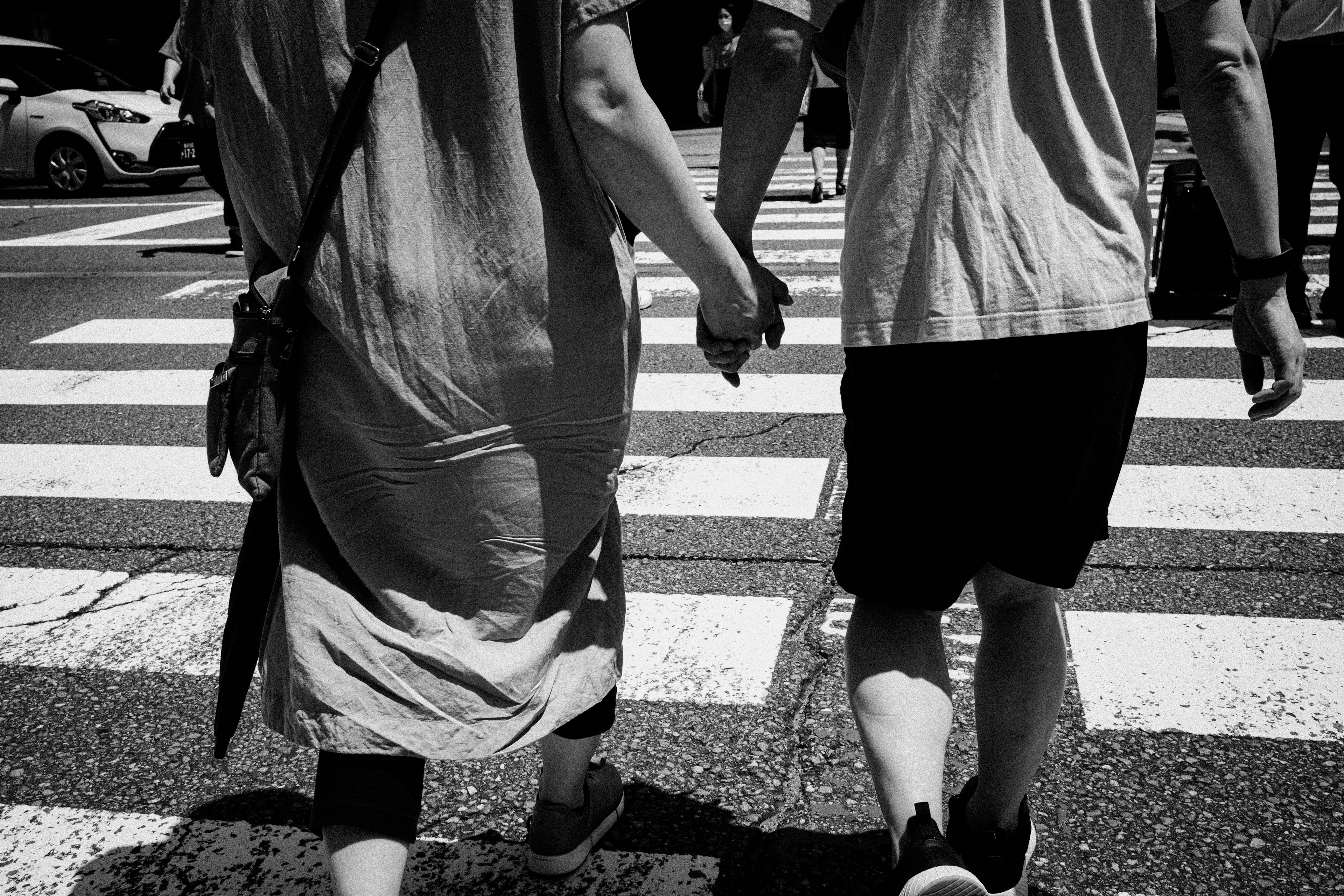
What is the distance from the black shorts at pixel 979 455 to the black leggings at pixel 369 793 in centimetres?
69

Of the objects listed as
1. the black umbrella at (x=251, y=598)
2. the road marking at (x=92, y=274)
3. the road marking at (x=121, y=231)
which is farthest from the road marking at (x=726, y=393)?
the road marking at (x=121, y=231)

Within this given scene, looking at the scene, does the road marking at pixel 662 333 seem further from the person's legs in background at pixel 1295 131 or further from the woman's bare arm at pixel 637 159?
the woman's bare arm at pixel 637 159

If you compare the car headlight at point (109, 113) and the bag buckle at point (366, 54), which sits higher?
Answer: the bag buckle at point (366, 54)

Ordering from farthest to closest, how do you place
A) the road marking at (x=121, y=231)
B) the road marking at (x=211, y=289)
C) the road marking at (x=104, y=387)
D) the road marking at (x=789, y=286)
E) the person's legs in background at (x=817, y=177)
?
the person's legs in background at (x=817, y=177) < the road marking at (x=121, y=231) < the road marking at (x=211, y=289) < the road marking at (x=789, y=286) < the road marking at (x=104, y=387)

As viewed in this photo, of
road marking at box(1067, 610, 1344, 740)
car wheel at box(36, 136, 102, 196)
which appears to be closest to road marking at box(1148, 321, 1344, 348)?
road marking at box(1067, 610, 1344, 740)

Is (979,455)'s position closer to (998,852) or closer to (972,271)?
(972,271)

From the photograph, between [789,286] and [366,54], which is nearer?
[366,54]

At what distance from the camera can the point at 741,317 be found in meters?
1.79

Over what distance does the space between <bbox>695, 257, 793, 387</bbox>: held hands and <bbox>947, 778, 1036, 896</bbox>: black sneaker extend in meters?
0.81

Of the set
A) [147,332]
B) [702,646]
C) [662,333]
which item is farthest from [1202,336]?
[147,332]

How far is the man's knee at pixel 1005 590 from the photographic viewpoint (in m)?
1.85

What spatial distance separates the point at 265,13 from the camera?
1.52 m

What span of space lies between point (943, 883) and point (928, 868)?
3 cm

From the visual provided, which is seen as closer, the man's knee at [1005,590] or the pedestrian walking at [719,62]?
the man's knee at [1005,590]
